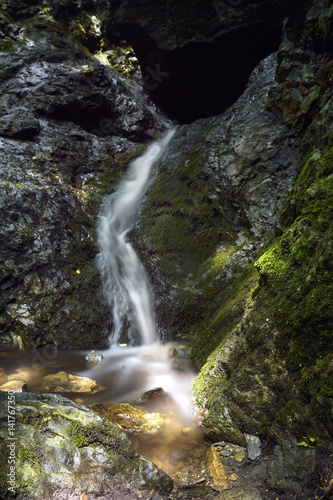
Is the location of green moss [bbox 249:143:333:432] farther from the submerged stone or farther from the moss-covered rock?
the submerged stone

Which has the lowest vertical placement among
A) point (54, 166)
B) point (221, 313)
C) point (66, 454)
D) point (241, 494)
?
point (241, 494)

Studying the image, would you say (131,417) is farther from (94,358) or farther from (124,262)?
(124,262)

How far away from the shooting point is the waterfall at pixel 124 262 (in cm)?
611

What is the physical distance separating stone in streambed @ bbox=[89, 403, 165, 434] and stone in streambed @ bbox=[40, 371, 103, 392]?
2.09 ft

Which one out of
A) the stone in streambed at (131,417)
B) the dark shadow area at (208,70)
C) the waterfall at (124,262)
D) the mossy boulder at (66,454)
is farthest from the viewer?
the dark shadow area at (208,70)

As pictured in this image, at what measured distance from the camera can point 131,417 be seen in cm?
317

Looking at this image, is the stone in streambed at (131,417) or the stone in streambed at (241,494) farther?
the stone in streambed at (131,417)

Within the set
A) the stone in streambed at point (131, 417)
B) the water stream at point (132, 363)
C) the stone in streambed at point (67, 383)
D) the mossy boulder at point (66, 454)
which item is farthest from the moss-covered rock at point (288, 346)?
the stone in streambed at point (67, 383)

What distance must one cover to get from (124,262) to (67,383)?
3.53 m

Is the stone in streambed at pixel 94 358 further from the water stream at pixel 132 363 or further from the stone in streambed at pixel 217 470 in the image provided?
the stone in streambed at pixel 217 470

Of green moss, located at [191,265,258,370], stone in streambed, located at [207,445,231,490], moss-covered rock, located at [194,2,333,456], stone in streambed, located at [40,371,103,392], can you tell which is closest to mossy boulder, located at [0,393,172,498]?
stone in streambed, located at [207,445,231,490]

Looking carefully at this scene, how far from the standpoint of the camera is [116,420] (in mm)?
3094

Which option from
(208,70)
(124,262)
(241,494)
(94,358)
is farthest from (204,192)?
(241,494)

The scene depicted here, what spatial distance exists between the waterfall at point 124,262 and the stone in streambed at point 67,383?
169 cm
